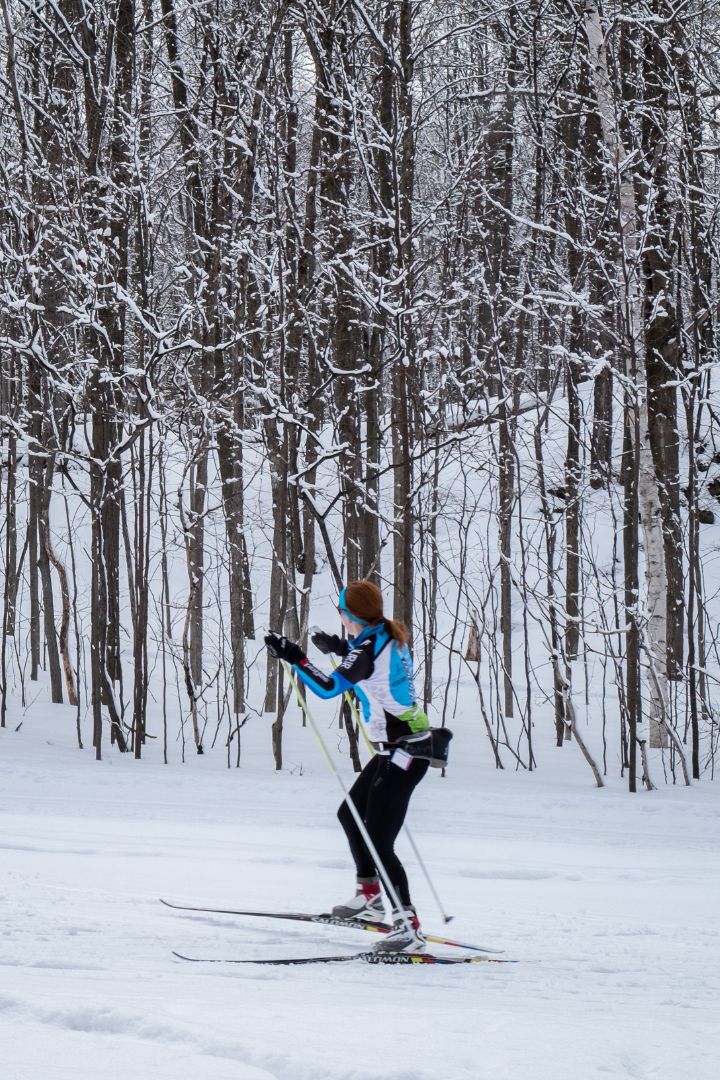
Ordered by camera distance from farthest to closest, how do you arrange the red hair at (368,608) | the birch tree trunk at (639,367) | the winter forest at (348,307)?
1. the winter forest at (348,307)
2. the birch tree trunk at (639,367)
3. the red hair at (368,608)

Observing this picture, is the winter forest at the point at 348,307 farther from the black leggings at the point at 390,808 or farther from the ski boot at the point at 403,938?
the ski boot at the point at 403,938

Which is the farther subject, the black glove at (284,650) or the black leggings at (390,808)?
the black leggings at (390,808)

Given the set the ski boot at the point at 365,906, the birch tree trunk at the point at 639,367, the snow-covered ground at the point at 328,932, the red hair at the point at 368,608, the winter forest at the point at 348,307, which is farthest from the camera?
the winter forest at the point at 348,307

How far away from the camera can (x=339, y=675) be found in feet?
15.2

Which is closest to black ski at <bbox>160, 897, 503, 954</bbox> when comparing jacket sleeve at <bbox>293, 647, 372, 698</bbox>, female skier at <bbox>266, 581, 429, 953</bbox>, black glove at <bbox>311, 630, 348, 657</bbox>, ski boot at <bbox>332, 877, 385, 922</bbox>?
ski boot at <bbox>332, 877, 385, 922</bbox>

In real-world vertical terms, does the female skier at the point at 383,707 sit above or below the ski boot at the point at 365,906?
above

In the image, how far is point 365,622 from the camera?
4840 mm

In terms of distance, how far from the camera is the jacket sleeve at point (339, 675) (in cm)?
462

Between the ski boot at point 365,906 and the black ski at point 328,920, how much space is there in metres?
0.03

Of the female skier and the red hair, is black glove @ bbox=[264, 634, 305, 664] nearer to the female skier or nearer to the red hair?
the female skier

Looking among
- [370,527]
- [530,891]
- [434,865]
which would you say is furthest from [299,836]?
[370,527]

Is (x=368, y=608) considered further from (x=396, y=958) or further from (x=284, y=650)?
(x=396, y=958)

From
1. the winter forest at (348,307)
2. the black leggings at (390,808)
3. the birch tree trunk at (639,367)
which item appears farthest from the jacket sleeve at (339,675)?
the birch tree trunk at (639,367)

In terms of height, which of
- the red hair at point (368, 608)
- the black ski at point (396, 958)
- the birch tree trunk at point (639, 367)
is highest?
the birch tree trunk at point (639, 367)
